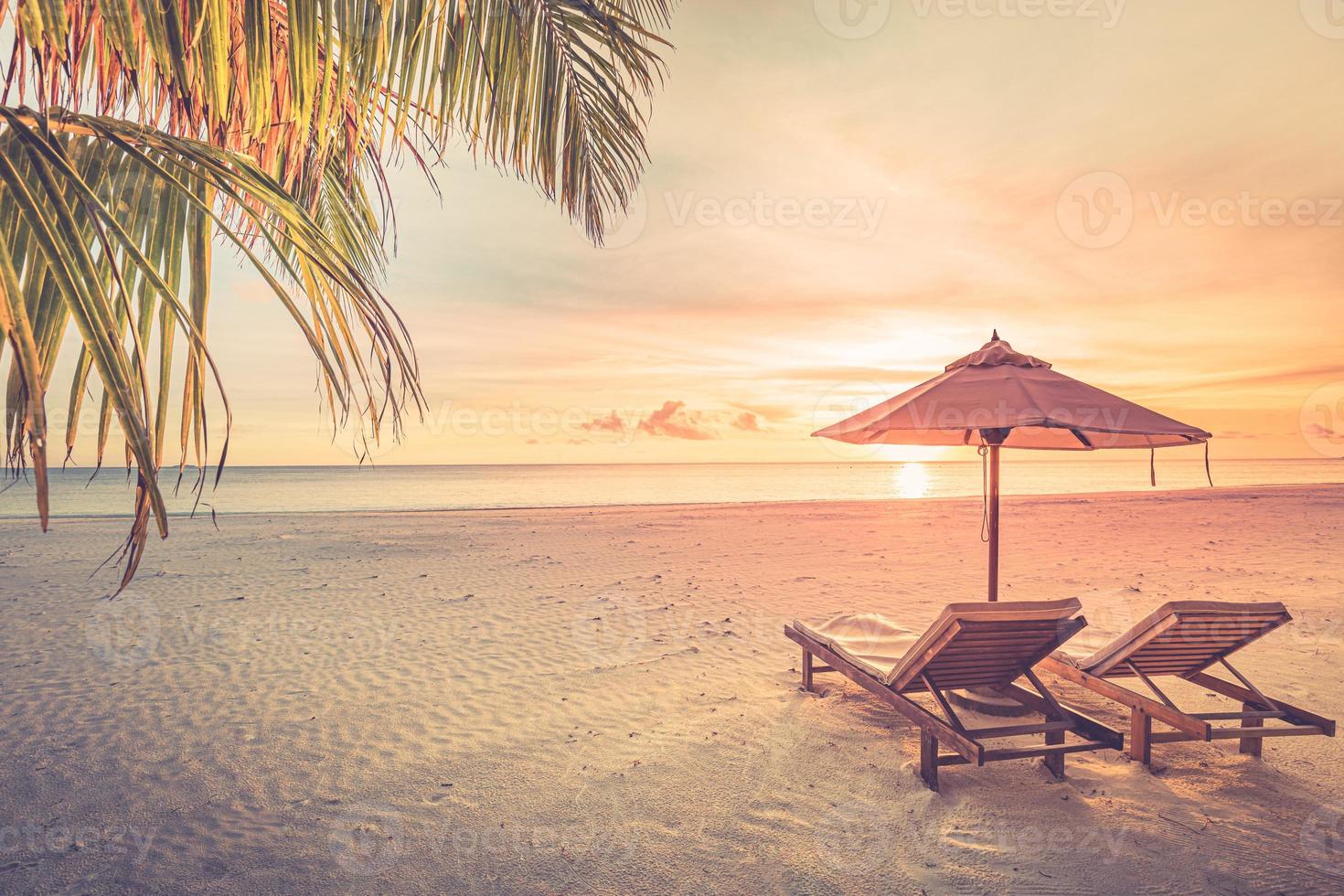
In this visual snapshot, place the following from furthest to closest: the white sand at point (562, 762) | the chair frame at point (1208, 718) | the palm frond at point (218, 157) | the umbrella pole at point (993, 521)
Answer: the umbrella pole at point (993, 521) → the chair frame at point (1208, 718) → the white sand at point (562, 762) → the palm frond at point (218, 157)

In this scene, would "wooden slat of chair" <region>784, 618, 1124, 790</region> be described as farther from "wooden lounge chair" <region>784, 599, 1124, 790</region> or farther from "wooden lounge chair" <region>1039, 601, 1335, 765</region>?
"wooden lounge chair" <region>1039, 601, 1335, 765</region>

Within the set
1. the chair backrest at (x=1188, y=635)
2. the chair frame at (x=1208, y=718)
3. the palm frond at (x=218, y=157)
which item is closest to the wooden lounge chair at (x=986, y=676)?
the chair frame at (x=1208, y=718)

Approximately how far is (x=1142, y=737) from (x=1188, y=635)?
65 centimetres

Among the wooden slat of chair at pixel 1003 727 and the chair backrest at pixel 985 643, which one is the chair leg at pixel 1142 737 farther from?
the chair backrest at pixel 985 643

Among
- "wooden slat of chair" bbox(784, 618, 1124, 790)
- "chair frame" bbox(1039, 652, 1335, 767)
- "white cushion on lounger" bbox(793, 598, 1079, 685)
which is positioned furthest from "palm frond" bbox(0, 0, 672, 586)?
"chair frame" bbox(1039, 652, 1335, 767)

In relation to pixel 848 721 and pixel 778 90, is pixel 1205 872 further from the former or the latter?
pixel 778 90

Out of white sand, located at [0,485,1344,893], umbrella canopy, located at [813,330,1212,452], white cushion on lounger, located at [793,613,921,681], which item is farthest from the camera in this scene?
white cushion on lounger, located at [793,613,921,681]

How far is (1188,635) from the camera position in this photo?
3.73 metres

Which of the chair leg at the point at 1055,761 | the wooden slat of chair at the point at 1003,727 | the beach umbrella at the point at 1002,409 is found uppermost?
the beach umbrella at the point at 1002,409

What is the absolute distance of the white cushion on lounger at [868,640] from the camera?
4.33 m

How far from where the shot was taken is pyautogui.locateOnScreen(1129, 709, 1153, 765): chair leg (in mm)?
3766

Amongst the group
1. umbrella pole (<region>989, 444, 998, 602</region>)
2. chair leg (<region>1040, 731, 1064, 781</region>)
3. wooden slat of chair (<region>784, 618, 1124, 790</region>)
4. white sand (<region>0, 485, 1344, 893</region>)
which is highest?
umbrella pole (<region>989, 444, 998, 602</region>)

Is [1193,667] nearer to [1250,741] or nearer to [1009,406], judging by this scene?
[1250,741]

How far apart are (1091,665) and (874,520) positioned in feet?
47.1
